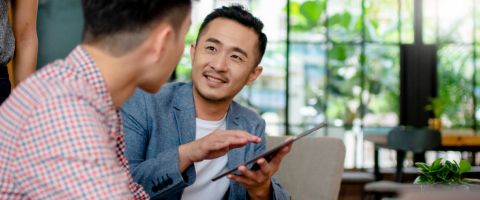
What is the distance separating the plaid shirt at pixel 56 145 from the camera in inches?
42.3

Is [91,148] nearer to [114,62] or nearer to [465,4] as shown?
[114,62]

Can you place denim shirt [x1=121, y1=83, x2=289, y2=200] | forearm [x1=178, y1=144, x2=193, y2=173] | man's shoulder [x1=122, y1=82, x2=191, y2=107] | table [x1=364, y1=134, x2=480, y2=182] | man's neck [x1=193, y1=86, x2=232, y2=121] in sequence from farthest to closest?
table [x1=364, y1=134, x2=480, y2=182] → man's neck [x1=193, y1=86, x2=232, y2=121] → man's shoulder [x1=122, y1=82, x2=191, y2=107] → denim shirt [x1=121, y1=83, x2=289, y2=200] → forearm [x1=178, y1=144, x2=193, y2=173]

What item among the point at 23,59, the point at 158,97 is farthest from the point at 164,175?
the point at 23,59

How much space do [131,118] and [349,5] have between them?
689 centimetres

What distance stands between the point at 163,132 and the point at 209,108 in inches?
7.2

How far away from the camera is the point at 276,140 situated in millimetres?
2600

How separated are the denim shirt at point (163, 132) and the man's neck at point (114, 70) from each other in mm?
758

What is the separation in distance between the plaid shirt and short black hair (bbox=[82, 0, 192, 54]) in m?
0.11

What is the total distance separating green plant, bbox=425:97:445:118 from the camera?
8.19 m

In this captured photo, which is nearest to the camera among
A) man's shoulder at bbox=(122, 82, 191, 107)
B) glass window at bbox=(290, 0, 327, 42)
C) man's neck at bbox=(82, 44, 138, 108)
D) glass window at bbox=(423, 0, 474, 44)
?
man's neck at bbox=(82, 44, 138, 108)

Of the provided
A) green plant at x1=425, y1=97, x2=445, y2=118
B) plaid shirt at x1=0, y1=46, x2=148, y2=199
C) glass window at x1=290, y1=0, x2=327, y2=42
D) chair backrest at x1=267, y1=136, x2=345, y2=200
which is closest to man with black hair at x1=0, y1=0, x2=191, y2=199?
plaid shirt at x1=0, y1=46, x2=148, y2=199

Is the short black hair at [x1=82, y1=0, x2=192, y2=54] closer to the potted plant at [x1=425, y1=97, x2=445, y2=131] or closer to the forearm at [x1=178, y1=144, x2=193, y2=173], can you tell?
the forearm at [x1=178, y1=144, x2=193, y2=173]

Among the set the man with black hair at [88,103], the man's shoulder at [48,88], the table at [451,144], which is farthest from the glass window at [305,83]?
the man's shoulder at [48,88]

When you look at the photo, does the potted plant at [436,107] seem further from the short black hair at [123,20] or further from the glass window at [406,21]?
the short black hair at [123,20]
